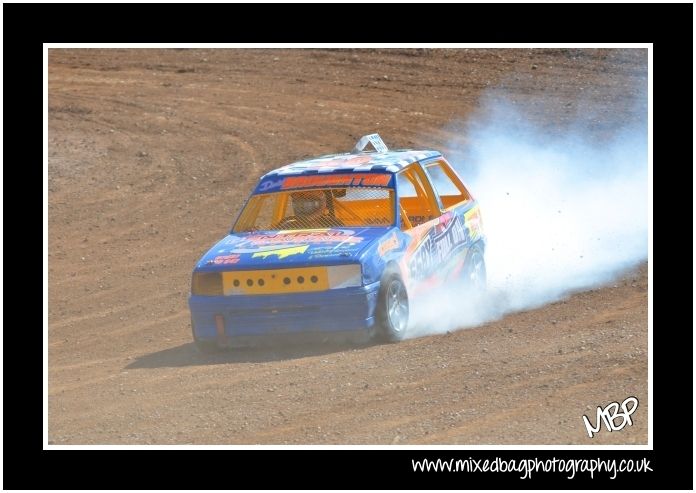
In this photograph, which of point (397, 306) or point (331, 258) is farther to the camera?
point (397, 306)

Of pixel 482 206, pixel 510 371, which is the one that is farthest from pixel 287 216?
pixel 482 206

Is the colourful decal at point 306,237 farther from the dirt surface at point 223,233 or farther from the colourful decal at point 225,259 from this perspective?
the dirt surface at point 223,233

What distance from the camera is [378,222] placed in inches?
421

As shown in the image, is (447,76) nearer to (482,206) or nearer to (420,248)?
→ (482,206)

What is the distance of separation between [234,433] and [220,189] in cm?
1010

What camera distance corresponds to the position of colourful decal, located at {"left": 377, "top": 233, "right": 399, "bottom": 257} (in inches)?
396

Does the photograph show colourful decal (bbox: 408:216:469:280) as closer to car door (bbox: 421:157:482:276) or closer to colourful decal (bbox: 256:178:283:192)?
car door (bbox: 421:157:482:276)

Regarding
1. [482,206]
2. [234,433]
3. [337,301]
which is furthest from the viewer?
[482,206]

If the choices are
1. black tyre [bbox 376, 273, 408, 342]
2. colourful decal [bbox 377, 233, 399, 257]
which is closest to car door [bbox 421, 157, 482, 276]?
colourful decal [bbox 377, 233, 399, 257]

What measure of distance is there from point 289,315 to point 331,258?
0.55 m

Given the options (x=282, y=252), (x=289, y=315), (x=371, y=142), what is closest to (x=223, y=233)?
(x=371, y=142)

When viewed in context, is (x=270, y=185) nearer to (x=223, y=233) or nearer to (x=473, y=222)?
(x=473, y=222)

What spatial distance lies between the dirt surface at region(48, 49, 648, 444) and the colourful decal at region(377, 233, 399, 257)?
78cm

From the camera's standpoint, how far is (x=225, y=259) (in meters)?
10.1
